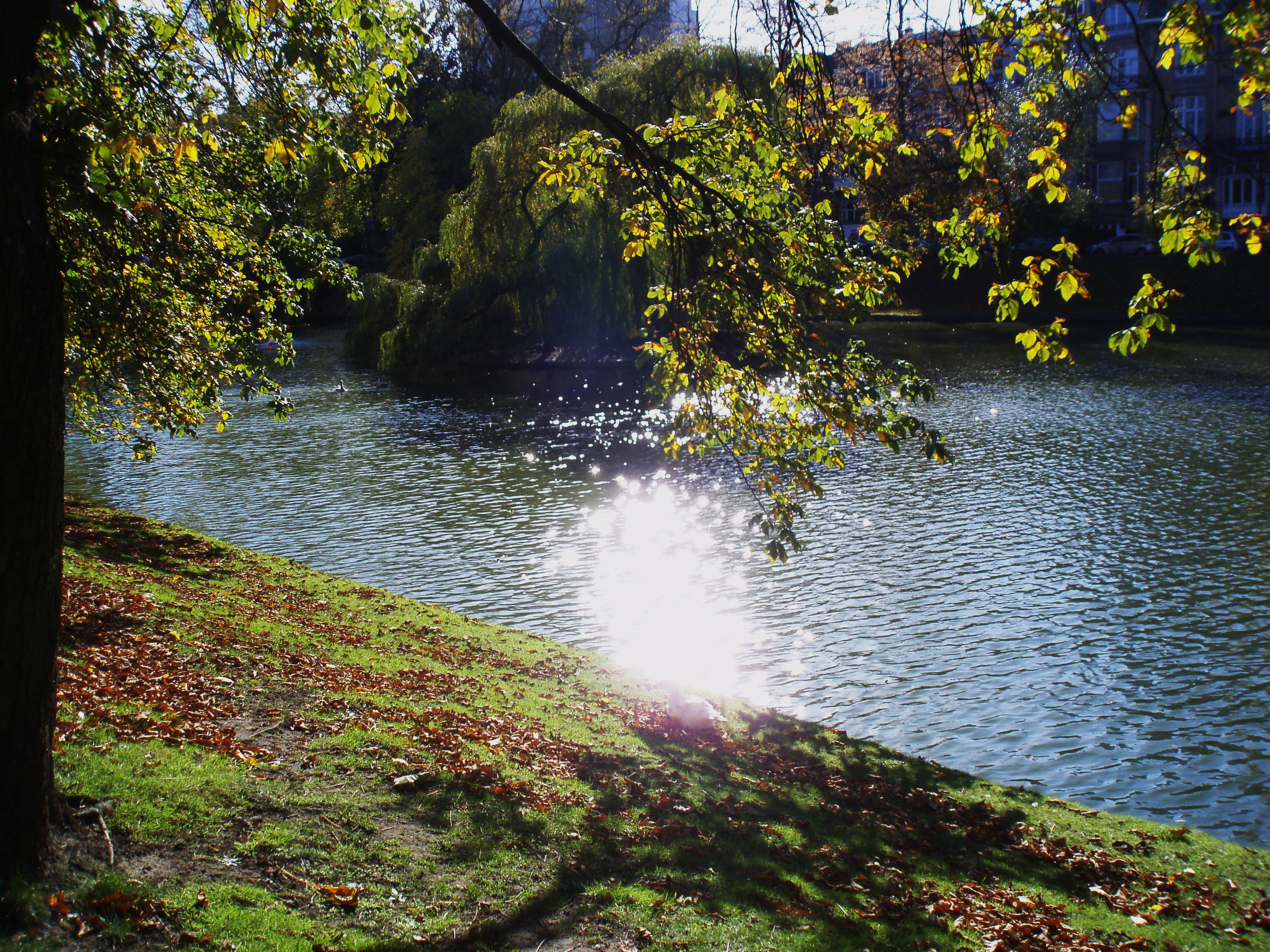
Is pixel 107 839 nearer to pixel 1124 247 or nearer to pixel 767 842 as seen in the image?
pixel 767 842

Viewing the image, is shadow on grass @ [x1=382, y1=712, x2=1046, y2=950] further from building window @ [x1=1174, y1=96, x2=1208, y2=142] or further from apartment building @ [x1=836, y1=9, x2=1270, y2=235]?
building window @ [x1=1174, y1=96, x2=1208, y2=142]

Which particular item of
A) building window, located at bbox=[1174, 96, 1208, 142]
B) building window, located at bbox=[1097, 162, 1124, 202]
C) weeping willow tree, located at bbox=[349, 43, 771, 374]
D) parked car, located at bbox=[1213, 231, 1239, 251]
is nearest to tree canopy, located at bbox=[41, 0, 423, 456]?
weeping willow tree, located at bbox=[349, 43, 771, 374]

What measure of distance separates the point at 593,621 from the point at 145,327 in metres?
6.76

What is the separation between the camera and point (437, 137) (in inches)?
2019

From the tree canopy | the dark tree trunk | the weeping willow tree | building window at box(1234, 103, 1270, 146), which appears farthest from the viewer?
building window at box(1234, 103, 1270, 146)

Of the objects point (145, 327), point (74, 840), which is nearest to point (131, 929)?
point (74, 840)

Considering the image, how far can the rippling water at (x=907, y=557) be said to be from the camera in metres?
10.4

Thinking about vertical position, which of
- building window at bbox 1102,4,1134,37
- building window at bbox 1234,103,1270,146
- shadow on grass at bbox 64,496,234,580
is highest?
building window at bbox 1102,4,1134,37

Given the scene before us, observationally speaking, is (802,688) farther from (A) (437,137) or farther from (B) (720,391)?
(A) (437,137)

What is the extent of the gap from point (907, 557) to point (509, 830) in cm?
1104

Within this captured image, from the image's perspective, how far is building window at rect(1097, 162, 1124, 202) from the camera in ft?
220

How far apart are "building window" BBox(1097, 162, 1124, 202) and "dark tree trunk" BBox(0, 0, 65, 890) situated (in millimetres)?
73146

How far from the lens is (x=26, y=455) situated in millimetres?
4371

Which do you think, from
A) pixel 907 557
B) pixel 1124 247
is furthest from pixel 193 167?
pixel 1124 247
